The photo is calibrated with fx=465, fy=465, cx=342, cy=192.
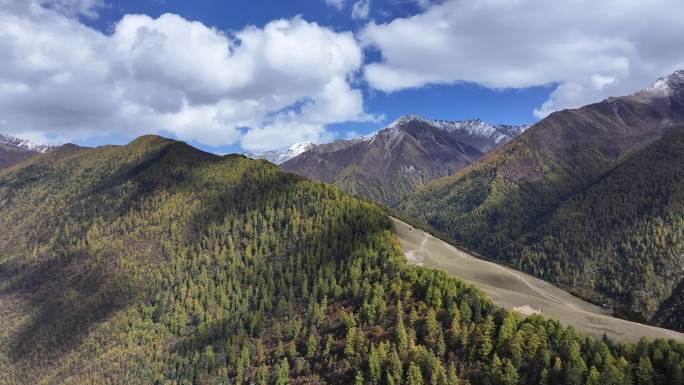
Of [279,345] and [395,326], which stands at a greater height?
[395,326]

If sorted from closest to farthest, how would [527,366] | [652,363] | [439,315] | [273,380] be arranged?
[652,363] → [527,366] → [439,315] → [273,380]

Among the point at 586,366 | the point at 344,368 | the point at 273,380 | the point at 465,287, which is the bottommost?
the point at 273,380

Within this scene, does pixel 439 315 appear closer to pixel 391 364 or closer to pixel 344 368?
pixel 391 364

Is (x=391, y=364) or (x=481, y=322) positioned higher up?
(x=481, y=322)

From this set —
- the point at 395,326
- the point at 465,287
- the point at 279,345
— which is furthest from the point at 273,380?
the point at 465,287

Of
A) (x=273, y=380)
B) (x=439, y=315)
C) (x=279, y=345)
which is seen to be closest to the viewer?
(x=439, y=315)

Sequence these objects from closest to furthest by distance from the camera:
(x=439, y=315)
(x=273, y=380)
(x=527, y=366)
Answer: (x=527, y=366), (x=439, y=315), (x=273, y=380)

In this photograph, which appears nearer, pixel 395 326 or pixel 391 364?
pixel 391 364

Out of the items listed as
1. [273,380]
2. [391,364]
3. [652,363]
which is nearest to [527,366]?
[652,363]

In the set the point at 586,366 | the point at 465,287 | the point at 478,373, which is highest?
the point at 465,287

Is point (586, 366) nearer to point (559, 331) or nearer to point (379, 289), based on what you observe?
point (559, 331)
